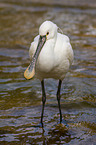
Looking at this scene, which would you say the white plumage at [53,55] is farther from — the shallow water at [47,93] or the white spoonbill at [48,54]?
the shallow water at [47,93]

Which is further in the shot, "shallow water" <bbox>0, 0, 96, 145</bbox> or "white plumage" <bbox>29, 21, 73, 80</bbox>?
"shallow water" <bbox>0, 0, 96, 145</bbox>

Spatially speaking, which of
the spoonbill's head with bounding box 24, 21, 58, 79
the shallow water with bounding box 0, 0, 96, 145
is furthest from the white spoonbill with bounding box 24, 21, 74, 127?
the shallow water with bounding box 0, 0, 96, 145

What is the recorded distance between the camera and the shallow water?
195 inches

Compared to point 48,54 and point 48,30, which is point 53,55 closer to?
point 48,54

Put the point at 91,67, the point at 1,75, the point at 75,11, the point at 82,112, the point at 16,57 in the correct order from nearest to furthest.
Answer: the point at 82,112
the point at 1,75
the point at 91,67
the point at 16,57
the point at 75,11

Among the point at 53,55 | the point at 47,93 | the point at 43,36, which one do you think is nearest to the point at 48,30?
the point at 43,36

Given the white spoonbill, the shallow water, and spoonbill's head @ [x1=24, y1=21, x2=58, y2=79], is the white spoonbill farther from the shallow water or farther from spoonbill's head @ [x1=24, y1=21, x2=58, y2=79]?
the shallow water

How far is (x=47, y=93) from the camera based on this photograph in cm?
651

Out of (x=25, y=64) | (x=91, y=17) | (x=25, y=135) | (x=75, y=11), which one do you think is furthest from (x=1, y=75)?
(x=75, y=11)

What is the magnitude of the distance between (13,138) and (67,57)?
1541mm

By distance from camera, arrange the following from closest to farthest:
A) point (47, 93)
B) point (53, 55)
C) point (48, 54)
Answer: point (48, 54) → point (53, 55) → point (47, 93)

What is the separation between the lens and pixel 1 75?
7.46 m

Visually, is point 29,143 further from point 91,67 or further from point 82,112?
point 91,67

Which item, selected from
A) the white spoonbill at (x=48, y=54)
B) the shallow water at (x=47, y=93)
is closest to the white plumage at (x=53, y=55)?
the white spoonbill at (x=48, y=54)
